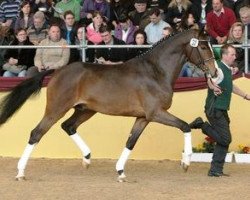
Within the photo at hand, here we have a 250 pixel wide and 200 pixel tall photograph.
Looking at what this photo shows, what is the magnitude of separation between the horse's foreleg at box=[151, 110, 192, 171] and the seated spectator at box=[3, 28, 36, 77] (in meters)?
3.53

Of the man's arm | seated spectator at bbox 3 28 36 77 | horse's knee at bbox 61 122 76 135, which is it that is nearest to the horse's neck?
the man's arm

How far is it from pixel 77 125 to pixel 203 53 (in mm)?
2074

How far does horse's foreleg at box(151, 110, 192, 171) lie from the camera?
1076cm

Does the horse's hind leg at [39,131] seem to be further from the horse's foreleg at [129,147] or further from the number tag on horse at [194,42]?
the number tag on horse at [194,42]

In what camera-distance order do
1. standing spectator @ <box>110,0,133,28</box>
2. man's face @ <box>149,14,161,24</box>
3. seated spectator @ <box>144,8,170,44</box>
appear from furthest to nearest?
1. standing spectator @ <box>110,0,133,28</box>
2. man's face @ <box>149,14,161,24</box>
3. seated spectator @ <box>144,8,170,44</box>

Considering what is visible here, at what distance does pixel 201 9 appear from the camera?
48.0 ft

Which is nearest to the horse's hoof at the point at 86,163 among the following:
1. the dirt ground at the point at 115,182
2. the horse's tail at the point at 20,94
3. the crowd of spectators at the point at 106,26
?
the dirt ground at the point at 115,182

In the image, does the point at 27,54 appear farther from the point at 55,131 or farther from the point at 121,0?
the point at 121,0

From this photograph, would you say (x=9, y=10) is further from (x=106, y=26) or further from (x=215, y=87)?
(x=215, y=87)

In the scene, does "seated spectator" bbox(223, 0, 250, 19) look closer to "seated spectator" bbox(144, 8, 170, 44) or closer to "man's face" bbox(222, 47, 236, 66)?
"seated spectator" bbox(144, 8, 170, 44)

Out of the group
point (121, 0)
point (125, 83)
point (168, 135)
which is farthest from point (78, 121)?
point (121, 0)

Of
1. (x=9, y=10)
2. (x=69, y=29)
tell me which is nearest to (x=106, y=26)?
(x=69, y=29)

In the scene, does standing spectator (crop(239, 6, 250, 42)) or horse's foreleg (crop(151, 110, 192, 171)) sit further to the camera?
standing spectator (crop(239, 6, 250, 42))

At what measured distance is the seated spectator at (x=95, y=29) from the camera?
545 inches
